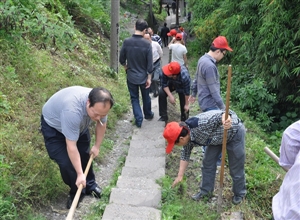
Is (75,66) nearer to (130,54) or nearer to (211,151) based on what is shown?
(130,54)

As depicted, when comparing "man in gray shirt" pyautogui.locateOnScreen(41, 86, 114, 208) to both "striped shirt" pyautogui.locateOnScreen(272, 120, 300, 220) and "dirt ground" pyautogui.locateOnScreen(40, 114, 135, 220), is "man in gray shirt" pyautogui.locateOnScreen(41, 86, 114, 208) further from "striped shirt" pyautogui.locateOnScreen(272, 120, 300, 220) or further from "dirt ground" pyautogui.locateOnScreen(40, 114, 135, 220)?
"striped shirt" pyautogui.locateOnScreen(272, 120, 300, 220)

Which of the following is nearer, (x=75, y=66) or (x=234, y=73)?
(x=75, y=66)

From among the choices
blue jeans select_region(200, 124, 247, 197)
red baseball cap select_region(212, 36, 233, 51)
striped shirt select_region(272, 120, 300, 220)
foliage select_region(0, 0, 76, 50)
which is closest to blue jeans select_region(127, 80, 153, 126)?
red baseball cap select_region(212, 36, 233, 51)

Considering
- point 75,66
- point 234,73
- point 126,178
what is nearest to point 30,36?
point 75,66

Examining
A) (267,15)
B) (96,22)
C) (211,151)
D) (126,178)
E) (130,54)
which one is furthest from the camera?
(96,22)

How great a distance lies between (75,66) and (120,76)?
2.23m

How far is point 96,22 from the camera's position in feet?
44.3

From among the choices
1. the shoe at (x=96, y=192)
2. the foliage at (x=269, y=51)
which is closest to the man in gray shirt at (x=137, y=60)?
the shoe at (x=96, y=192)

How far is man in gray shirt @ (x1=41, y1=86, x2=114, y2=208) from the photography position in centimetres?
380

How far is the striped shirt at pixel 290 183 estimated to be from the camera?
7.48 ft

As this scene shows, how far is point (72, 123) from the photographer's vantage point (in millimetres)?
3863

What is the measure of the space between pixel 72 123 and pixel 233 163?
6.47 ft

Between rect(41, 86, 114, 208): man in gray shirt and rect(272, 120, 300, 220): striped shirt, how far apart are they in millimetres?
1725

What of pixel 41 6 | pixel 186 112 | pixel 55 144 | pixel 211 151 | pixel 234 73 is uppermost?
pixel 41 6
